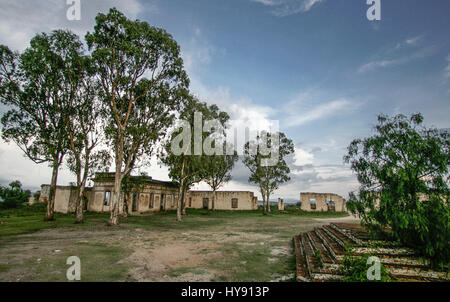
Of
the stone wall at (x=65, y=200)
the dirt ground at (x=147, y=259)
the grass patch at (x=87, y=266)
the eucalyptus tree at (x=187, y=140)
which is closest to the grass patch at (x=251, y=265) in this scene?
the dirt ground at (x=147, y=259)

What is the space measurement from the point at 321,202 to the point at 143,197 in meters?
27.9

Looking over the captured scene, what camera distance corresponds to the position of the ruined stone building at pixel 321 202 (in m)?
37.3

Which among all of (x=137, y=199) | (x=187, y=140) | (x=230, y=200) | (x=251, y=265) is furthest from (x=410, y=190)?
(x=230, y=200)

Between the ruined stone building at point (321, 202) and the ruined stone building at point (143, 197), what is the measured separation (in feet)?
27.6

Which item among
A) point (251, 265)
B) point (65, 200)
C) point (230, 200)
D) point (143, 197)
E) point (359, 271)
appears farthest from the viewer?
point (230, 200)

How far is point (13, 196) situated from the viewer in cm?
2791

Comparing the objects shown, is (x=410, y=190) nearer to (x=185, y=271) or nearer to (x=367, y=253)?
(x=367, y=253)

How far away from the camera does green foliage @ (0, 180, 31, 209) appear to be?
26141 millimetres

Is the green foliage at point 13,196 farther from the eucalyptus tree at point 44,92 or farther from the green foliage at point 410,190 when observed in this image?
the green foliage at point 410,190

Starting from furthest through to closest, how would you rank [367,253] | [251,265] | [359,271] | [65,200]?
[65,200]
[251,265]
[367,253]
[359,271]

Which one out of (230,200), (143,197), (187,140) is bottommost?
(230,200)
